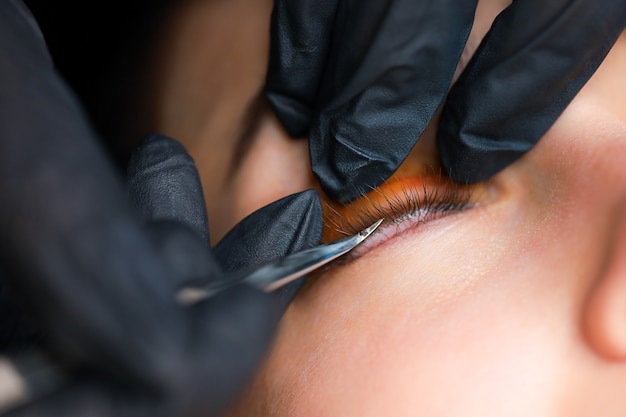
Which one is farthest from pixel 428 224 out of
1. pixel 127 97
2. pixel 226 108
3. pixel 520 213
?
pixel 127 97

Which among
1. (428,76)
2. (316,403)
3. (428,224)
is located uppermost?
(428,76)

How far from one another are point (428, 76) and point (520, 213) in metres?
0.19

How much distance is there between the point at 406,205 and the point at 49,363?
0.45 meters

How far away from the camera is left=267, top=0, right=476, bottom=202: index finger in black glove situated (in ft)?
2.33

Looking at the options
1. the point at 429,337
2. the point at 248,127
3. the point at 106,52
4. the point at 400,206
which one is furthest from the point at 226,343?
the point at 106,52

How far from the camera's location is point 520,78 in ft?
2.32

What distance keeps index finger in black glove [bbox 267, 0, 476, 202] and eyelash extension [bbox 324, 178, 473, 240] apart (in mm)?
23

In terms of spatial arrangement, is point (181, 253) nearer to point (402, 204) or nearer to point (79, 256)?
point (79, 256)

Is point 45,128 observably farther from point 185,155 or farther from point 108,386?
point 185,155

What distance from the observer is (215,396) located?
434mm

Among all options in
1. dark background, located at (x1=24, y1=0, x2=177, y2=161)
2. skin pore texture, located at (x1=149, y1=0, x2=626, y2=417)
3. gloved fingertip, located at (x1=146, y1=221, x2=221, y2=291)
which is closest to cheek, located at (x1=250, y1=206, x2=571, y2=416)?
skin pore texture, located at (x1=149, y1=0, x2=626, y2=417)

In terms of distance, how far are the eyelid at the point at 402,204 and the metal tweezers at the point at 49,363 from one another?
191 millimetres

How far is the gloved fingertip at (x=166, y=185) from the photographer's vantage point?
2.51 ft

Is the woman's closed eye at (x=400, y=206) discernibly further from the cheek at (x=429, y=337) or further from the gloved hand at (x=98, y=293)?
the gloved hand at (x=98, y=293)
